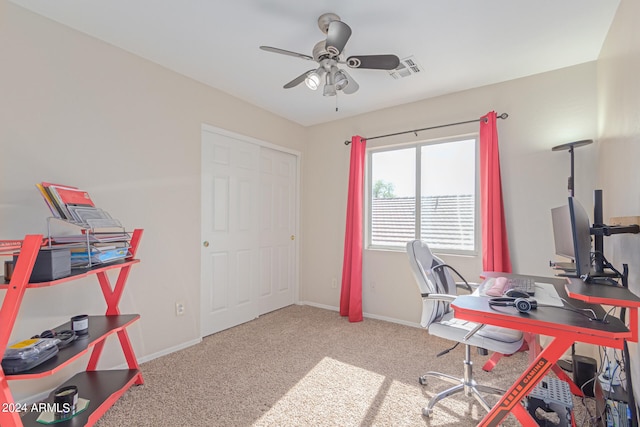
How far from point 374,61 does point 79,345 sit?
2432 mm

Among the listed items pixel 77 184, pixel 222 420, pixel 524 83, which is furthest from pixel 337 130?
pixel 222 420

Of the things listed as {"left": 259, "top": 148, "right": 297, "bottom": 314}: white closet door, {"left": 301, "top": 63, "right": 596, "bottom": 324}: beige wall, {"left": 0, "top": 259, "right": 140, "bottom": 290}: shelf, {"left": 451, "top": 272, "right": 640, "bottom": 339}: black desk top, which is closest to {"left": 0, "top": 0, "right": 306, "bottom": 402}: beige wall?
{"left": 0, "top": 259, "right": 140, "bottom": 290}: shelf

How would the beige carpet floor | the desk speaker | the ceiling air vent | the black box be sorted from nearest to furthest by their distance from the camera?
the black box, the beige carpet floor, the desk speaker, the ceiling air vent

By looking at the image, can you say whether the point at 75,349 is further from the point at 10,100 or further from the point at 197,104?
the point at 197,104

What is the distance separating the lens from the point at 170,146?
9.09ft

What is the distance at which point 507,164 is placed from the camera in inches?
115

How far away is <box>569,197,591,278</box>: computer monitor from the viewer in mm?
1393

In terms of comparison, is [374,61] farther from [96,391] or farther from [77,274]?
[96,391]

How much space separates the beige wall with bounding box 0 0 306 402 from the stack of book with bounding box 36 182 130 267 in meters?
0.30

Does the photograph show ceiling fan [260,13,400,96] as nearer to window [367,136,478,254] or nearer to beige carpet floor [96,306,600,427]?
window [367,136,478,254]

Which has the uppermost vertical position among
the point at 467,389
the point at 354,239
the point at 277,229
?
the point at 277,229

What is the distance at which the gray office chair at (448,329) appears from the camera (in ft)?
5.84

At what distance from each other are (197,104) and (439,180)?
8.84 ft

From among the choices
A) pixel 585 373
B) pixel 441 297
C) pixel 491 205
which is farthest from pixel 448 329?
pixel 491 205
